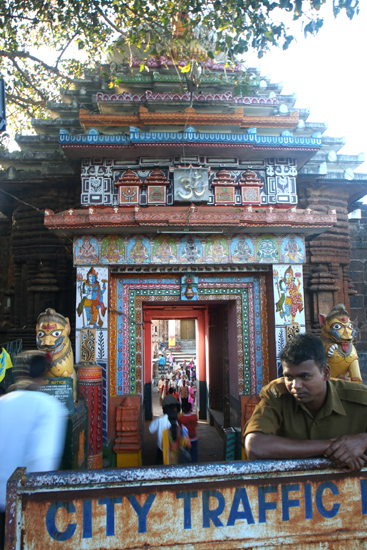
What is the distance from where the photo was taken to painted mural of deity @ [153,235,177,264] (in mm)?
7766

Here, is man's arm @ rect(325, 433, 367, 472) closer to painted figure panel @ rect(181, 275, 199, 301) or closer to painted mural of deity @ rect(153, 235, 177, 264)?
painted mural of deity @ rect(153, 235, 177, 264)

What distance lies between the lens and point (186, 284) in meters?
8.05

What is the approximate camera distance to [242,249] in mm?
7910

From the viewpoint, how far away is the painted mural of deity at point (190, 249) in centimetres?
780

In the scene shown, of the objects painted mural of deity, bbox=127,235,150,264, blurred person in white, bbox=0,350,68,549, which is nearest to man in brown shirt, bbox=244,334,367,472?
blurred person in white, bbox=0,350,68,549

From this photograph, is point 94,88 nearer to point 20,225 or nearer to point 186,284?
point 20,225

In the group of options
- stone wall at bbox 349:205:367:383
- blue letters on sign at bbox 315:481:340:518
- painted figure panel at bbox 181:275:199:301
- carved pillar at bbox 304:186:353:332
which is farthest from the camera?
stone wall at bbox 349:205:367:383

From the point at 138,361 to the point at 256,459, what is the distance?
591 centimetres

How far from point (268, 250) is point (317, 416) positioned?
5650 millimetres

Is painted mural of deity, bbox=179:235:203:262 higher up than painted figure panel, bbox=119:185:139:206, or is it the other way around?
painted figure panel, bbox=119:185:139:206

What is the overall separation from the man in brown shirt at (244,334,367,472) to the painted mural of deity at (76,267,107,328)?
540 centimetres

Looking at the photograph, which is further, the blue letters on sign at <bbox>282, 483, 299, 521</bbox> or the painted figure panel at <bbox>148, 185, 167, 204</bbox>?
the painted figure panel at <bbox>148, 185, 167, 204</bbox>

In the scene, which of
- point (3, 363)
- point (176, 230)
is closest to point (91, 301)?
point (3, 363)

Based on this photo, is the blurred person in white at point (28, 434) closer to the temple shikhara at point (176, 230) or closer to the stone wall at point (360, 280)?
the temple shikhara at point (176, 230)
